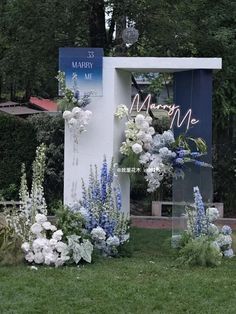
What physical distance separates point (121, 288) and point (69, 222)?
67.2 inches

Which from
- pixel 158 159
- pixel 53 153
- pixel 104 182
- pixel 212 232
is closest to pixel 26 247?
pixel 104 182

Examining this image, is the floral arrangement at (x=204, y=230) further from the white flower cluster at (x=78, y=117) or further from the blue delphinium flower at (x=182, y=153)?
the white flower cluster at (x=78, y=117)

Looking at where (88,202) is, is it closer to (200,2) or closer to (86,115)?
(86,115)

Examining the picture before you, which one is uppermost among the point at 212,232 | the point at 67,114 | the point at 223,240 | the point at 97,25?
the point at 97,25

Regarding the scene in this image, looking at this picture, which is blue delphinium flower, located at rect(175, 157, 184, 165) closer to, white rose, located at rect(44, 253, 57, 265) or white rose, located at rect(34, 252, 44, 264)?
white rose, located at rect(44, 253, 57, 265)

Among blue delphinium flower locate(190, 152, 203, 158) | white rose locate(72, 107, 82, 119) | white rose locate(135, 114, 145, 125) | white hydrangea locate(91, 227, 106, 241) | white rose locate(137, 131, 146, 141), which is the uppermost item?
white rose locate(72, 107, 82, 119)

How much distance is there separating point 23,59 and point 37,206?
5052 mm

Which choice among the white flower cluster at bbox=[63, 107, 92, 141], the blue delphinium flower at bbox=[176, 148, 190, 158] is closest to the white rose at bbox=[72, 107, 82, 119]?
the white flower cluster at bbox=[63, 107, 92, 141]

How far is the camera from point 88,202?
27.2ft

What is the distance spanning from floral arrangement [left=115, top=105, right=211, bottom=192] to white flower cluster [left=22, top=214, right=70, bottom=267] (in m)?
1.62

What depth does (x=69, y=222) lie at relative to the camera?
800cm

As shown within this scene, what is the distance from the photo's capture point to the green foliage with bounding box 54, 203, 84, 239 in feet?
26.0

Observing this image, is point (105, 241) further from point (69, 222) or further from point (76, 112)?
point (76, 112)

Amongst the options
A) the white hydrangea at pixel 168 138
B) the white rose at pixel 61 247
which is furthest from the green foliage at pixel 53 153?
the white rose at pixel 61 247
